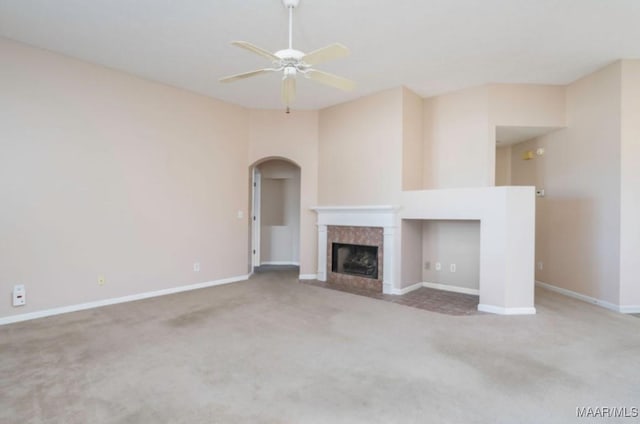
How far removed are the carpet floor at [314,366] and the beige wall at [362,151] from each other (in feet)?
6.47

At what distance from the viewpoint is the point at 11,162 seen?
11.3 feet

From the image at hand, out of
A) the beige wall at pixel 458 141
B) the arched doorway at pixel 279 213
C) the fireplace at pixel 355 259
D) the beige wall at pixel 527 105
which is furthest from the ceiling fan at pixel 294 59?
the arched doorway at pixel 279 213

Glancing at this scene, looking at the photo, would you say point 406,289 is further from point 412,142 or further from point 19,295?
point 19,295

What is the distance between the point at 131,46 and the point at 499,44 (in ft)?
13.3

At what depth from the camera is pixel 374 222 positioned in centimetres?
501

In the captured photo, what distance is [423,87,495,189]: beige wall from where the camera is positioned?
476cm

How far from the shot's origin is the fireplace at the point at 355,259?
521 centimetres

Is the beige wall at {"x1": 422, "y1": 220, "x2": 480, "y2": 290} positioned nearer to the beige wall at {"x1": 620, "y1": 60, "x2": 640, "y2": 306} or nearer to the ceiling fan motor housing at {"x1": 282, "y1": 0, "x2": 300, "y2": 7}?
the beige wall at {"x1": 620, "y1": 60, "x2": 640, "y2": 306}

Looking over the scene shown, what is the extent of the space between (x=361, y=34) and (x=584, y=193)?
370 centimetres

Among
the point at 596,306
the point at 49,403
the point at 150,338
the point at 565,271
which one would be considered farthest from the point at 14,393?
the point at 565,271

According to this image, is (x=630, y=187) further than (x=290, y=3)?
Yes

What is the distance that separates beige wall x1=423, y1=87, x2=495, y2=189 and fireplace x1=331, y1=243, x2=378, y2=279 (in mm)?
1449

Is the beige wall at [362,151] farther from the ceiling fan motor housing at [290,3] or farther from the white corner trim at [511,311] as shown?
the ceiling fan motor housing at [290,3]

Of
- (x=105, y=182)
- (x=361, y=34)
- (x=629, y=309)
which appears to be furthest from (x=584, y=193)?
(x=105, y=182)
